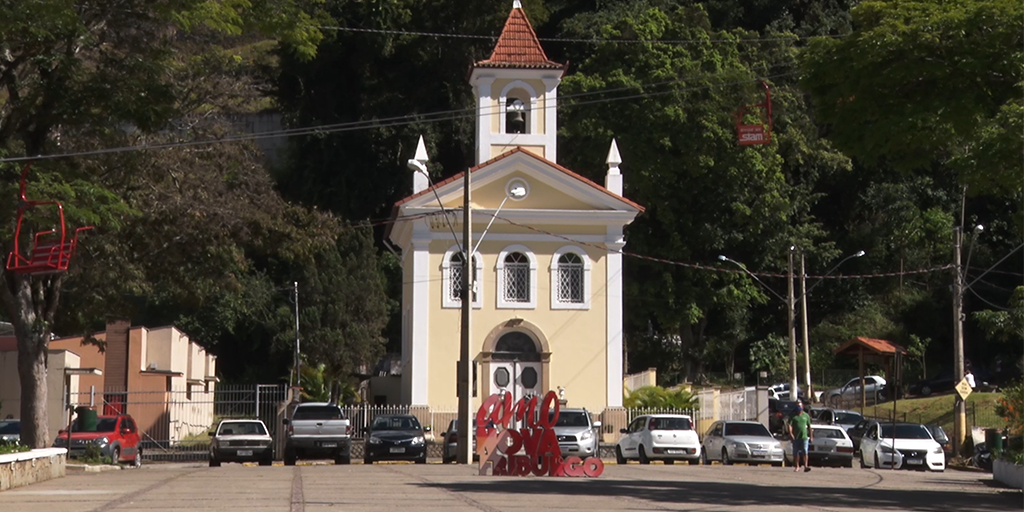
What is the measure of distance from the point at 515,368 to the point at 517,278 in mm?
2758

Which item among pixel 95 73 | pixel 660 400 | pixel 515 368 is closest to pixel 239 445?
pixel 515 368

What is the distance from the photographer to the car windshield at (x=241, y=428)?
34812 mm

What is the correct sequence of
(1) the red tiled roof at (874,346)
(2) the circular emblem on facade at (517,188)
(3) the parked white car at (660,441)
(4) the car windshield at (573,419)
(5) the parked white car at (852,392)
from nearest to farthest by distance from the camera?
(4) the car windshield at (573,419) → (3) the parked white car at (660,441) → (2) the circular emblem on facade at (517,188) → (1) the red tiled roof at (874,346) → (5) the parked white car at (852,392)

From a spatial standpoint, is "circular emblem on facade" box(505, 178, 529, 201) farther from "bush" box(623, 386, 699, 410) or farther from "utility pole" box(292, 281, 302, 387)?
"utility pole" box(292, 281, 302, 387)

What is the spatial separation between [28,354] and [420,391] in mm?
15141

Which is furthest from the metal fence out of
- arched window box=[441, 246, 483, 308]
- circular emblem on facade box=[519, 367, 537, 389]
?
circular emblem on facade box=[519, 367, 537, 389]

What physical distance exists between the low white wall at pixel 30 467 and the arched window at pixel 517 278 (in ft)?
62.2

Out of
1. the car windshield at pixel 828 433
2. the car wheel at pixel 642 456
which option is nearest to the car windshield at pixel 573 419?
the car wheel at pixel 642 456

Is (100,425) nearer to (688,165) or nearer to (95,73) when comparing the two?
(95,73)

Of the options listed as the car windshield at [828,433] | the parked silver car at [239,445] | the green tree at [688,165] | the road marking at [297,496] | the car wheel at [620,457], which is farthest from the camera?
the green tree at [688,165]

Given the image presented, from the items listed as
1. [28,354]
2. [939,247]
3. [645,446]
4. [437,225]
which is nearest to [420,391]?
[437,225]

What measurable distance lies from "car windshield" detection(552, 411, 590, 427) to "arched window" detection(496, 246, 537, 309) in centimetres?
877

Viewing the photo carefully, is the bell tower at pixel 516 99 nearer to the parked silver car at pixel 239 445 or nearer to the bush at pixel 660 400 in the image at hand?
the bush at pixel 660 400

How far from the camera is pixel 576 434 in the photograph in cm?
3259
